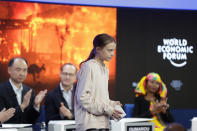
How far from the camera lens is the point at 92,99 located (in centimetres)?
290

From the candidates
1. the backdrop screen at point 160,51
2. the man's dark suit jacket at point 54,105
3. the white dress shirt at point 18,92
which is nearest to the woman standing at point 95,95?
the white dress shirt at point 18,92

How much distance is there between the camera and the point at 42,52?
6559 millimetres

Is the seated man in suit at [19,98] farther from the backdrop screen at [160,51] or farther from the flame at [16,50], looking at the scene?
the backdrop screen at [160,51]

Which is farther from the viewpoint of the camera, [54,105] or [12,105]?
[54,105]

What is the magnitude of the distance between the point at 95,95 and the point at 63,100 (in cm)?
231

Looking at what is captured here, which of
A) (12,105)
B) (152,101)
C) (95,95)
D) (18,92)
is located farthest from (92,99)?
(152,101)

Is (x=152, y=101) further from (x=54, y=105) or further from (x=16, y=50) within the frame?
(x=16, y=50)

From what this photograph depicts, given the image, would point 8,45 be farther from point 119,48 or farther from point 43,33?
point 119,48

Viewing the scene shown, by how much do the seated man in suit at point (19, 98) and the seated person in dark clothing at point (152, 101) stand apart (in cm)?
133

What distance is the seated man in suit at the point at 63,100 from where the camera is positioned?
488 cm

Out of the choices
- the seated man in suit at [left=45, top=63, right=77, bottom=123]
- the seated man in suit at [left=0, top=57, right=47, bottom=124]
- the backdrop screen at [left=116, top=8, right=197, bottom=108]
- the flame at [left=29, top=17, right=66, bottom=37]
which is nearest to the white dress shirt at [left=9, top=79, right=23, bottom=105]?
the seated man in suit at [left=0, top=57, right=47, bottom=124]

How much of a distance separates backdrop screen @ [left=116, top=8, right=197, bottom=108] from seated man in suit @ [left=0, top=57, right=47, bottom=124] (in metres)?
2.45

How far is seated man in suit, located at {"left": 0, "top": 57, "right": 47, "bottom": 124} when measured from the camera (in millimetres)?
4594

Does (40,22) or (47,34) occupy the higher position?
(40,22)
